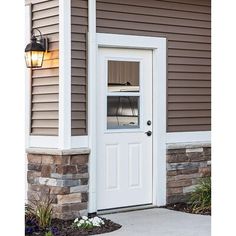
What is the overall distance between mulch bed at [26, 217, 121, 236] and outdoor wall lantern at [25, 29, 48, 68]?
68.1 inches

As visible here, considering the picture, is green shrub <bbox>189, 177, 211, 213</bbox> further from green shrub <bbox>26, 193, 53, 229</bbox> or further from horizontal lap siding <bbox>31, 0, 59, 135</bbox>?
horizontal lap siding <bbox>31, 0, 59, 135</bbox>

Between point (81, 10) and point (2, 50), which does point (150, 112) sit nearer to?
point (81, 10)

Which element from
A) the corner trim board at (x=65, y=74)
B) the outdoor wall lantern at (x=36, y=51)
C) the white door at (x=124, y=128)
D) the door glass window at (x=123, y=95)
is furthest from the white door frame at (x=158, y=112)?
the outdoor wall lantern at (x=36, y=51)

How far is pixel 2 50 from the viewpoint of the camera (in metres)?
1.47

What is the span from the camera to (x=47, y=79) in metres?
5.83

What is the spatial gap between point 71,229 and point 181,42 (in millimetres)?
2813

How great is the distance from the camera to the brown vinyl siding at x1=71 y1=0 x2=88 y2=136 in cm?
563

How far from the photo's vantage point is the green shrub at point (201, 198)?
6.18m

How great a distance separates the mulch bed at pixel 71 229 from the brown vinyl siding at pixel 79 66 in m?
0.95

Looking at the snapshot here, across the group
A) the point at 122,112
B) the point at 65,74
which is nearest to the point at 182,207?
the point at 122,112

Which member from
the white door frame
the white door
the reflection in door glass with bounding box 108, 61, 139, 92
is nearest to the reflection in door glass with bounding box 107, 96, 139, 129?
the white door

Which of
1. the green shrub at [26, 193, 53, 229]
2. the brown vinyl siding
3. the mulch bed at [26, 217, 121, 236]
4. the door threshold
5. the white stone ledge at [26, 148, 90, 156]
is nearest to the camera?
the mulch bed at [26, 217, 121, 236]

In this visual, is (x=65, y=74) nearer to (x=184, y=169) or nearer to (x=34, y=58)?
(x=34, y=58)
